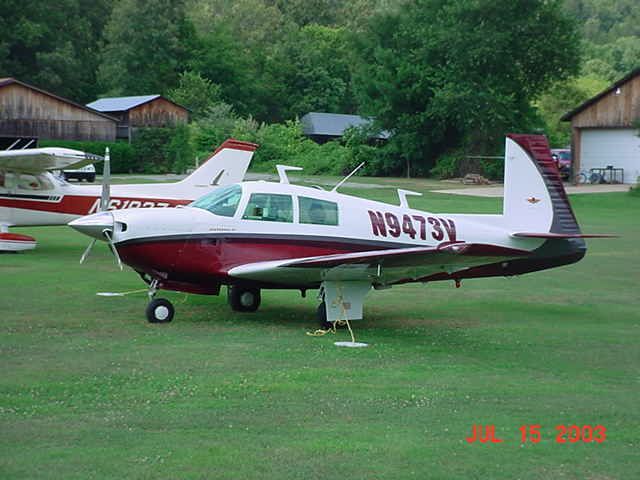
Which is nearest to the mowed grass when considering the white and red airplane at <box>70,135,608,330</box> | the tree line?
the white and red airplane at <box>70,135,608,330</box>

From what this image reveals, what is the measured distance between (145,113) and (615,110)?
29540mm

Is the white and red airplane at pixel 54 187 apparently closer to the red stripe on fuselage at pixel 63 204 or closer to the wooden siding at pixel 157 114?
the red stripe on fuselage at pixel 63 204

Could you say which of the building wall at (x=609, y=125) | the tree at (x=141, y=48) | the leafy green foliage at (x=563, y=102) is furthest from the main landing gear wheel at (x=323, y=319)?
the leafy green foliage at (x=563, y=102)

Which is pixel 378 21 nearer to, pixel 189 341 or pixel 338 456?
pixel 189 341

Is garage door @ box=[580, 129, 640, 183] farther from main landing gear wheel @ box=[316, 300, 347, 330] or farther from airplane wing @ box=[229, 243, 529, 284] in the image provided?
main landing gear wheel @ box=[316, 300, 347, 330]

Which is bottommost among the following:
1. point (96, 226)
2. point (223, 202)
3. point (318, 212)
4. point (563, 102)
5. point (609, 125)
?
point (96, 226)

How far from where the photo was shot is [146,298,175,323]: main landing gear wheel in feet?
38.8

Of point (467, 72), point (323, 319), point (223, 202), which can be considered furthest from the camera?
point (467, 72)

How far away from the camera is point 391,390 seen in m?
8.48

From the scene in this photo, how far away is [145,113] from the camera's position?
61094 millimetres

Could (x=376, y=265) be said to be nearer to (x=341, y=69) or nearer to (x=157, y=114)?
(x=157, y=114)

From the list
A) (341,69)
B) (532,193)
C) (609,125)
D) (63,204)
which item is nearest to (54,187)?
(63,204)

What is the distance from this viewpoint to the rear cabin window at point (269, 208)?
12008 millimetres

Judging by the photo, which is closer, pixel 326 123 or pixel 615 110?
pixel 615 110
